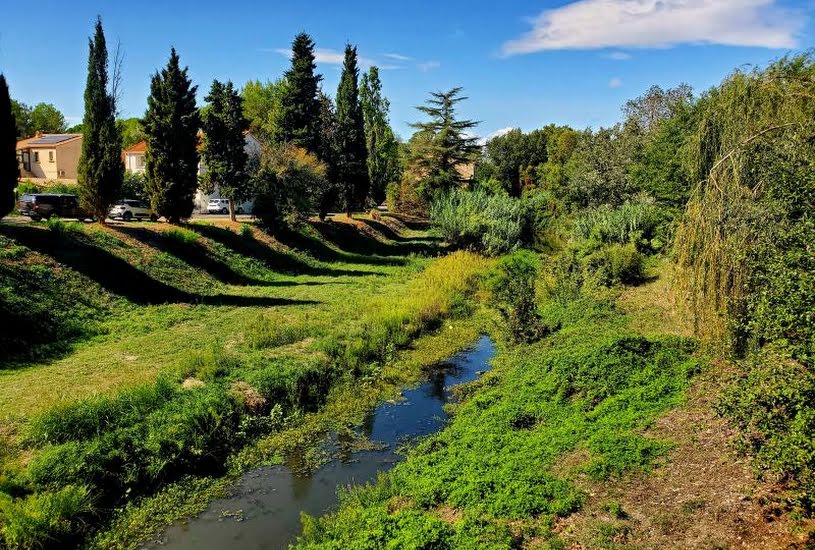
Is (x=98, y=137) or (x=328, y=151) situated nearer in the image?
(x=98, y=137)

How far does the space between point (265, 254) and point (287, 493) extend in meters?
20.2

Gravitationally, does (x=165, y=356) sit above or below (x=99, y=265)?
below

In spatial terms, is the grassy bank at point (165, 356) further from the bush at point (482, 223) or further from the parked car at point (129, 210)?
the parked car at point (129, 210)

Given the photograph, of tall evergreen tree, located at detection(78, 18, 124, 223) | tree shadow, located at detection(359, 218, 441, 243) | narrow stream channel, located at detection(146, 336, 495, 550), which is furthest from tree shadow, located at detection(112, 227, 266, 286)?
tree shadow, located at detection(359, 218, 441, 243)

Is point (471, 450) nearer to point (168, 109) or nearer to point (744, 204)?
point (744, 204)

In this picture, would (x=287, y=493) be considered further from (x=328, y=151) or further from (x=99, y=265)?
(x=328, y=151)

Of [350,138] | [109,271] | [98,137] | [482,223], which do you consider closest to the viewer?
[109,271]

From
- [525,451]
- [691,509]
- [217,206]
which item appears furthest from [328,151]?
[691,509]

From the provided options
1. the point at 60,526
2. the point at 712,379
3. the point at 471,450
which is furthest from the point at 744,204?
the point at 60,526

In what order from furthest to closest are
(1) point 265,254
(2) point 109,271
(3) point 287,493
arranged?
(1) point 265,254 < (2) point 109,271 < (3) point 287,493

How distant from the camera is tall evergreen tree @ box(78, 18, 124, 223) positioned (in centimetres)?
2269

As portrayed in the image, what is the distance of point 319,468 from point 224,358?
4289mm

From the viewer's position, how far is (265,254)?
28.0 metres

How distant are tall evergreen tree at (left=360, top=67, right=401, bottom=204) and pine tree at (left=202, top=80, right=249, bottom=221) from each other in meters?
17.8
